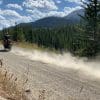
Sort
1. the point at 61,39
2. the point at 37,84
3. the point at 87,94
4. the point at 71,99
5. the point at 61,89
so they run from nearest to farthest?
the point at 71,99, the point at 87,94, the point at 61,89, the point at 37,84, the point at 61,39

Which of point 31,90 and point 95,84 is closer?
point 31,90

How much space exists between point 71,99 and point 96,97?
3.26ft

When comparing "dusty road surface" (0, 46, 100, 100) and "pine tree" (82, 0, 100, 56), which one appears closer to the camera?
"dusty road surface" (0, 46, 100, 100)

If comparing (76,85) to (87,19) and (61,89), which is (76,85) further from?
(87,19)

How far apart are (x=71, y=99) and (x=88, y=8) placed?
26.1 m

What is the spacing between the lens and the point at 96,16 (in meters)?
35.4

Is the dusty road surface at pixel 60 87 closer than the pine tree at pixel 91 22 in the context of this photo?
Yes

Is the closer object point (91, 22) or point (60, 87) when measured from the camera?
point (60, 87)

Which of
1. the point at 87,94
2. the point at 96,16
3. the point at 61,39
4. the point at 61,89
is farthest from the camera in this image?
the point at 61,39

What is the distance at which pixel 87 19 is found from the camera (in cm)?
3606

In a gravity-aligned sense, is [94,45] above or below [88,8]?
below

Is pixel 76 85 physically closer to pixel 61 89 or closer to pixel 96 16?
pixel 61 89

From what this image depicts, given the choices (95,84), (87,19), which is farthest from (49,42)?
(95,84)

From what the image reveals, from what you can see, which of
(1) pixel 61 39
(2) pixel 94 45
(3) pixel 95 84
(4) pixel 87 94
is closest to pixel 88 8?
(2) pixel 94 45
